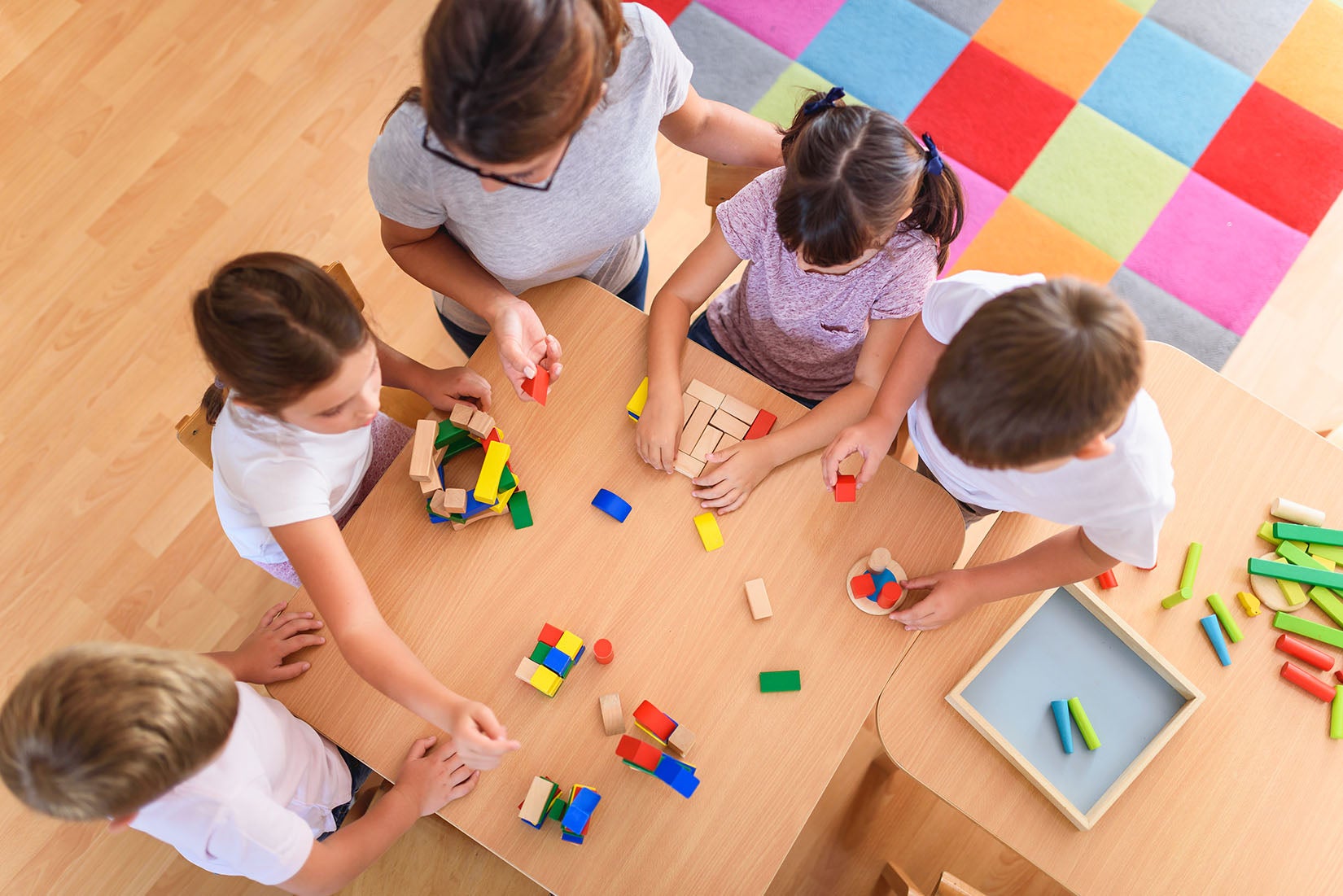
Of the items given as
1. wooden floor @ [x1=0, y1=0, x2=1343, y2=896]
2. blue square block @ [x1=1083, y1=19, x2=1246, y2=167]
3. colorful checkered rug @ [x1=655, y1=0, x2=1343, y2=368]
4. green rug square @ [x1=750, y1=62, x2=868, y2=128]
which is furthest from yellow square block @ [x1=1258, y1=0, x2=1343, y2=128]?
green rug square @ [x1=750, y1=62, x2=868, y2=128]

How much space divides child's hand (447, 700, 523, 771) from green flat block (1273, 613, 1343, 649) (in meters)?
1.10

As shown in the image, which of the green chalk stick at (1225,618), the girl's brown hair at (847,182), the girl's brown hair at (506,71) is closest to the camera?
the girl's brown hair at (506,71)

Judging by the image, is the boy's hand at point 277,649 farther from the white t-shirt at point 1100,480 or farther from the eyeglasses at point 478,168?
the white t-shirt at point 1100,480

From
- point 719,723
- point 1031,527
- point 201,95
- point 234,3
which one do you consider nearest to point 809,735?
point 719,723

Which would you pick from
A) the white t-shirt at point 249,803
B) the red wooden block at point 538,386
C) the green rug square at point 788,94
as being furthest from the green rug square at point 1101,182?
the white t-shirt at point 249,803

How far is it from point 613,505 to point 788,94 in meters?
1.70

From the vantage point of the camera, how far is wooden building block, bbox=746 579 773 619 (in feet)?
4.01

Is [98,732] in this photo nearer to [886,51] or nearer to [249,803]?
[249,803]

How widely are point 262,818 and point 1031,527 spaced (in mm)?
1167

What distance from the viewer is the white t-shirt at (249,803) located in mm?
1064

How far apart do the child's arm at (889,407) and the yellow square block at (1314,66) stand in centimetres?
202

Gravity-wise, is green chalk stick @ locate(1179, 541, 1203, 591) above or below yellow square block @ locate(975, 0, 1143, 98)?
below

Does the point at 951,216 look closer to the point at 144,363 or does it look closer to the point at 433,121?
the point at 433,121

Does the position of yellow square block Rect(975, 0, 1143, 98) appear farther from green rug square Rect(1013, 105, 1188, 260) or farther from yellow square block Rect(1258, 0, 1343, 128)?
yellow square block Rect(1258, 0, 1343, 128)
